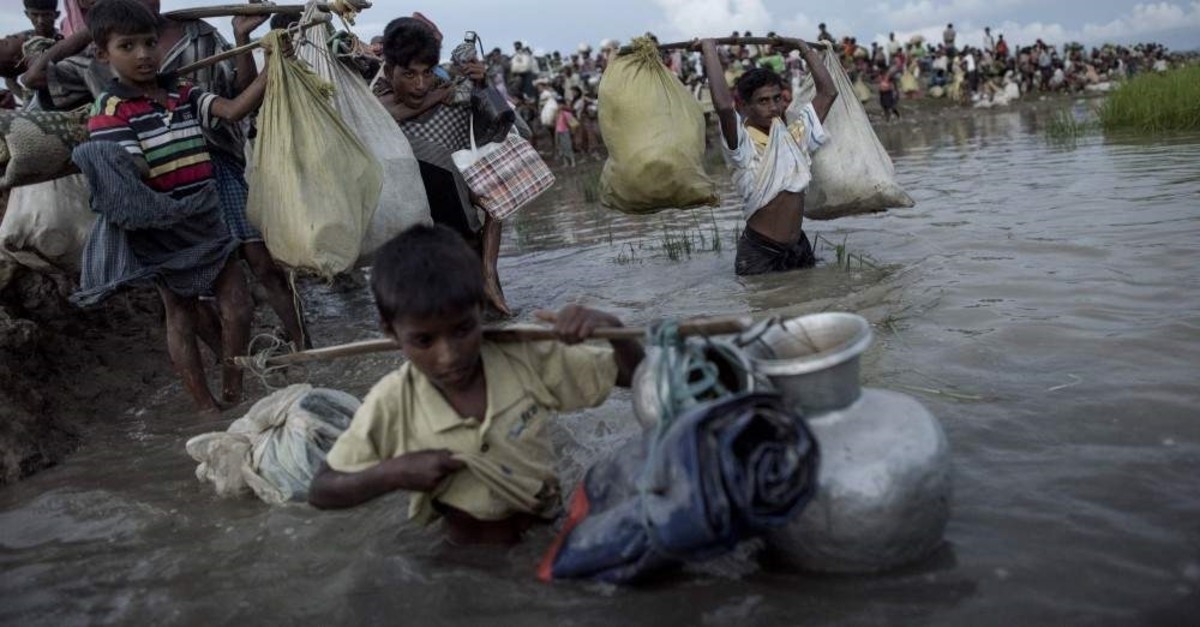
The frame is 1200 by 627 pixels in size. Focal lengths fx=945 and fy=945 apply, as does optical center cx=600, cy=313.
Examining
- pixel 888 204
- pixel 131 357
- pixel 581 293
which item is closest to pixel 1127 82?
pixel 888 204

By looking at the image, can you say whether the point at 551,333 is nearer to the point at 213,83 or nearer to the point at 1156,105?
the point at 213,83

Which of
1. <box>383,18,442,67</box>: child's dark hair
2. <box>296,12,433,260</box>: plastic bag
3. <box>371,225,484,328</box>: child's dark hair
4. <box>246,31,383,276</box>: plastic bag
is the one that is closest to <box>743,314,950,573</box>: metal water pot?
<box>371,225,484,328</box>: child's dark hair

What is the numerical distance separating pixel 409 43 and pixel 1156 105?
31.3 ft

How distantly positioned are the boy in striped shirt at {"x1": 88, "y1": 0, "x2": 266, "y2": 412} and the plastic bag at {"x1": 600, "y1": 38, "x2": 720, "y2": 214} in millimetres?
1614

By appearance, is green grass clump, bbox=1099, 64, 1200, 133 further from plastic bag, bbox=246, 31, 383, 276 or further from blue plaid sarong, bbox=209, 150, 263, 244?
blue plaid sarong, bbox=209, 150, 263, 244

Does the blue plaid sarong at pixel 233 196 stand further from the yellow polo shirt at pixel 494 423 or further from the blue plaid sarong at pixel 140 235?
the yellow polo shirt at pixel 494 423

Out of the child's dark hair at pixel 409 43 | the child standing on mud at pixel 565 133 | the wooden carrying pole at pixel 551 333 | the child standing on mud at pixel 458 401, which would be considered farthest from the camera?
the child standing on mud at pixel 565 133

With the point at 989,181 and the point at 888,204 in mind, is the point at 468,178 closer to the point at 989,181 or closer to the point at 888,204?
the point at 888,204

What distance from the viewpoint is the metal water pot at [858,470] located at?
181cm

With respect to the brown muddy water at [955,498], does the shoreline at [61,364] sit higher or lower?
higher

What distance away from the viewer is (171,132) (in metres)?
3.70

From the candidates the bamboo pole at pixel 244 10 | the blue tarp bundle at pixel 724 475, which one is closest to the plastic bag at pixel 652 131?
the bamboo pole at pixel 244 10

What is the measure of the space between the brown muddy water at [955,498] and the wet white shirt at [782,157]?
50 centimetres

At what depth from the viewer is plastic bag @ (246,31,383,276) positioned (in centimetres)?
359
